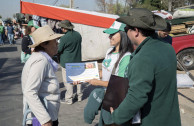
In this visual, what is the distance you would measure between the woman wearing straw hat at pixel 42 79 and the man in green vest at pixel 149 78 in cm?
77

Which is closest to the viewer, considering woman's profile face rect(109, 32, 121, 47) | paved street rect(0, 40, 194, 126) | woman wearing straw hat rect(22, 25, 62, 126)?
woman wearing straw hat rect(22, 25, 62, 126)

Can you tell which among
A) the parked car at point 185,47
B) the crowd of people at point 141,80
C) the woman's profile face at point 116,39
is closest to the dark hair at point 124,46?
the woman's profile face at point 116,39

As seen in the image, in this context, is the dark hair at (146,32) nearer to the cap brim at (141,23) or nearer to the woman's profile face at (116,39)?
the cap brim at (141,23)

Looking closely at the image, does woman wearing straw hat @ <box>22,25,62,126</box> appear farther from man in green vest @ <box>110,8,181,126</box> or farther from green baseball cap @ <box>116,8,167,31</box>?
green baseball cap @ <box>116,8,167,31</box>

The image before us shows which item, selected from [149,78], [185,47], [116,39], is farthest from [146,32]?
[185,47]

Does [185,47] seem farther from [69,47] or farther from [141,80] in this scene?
[141,80]

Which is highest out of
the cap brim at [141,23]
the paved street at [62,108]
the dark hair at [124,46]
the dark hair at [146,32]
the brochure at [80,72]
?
the cap brim at [141,23]

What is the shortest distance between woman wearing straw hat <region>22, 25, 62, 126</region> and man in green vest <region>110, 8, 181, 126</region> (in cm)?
77

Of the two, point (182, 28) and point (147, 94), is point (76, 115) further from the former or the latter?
point (182, 28)

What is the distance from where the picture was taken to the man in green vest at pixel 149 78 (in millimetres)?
1439

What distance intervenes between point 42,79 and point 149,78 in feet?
3.59

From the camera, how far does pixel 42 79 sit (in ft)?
Answer: 6.57

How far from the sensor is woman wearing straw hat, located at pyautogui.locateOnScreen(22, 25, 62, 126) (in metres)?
1.92

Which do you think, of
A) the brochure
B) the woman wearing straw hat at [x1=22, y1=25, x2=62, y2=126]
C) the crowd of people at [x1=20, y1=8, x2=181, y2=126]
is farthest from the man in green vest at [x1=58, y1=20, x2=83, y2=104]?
the crowd of people at [x1=20, y1=8, x2=181, y2=126]
